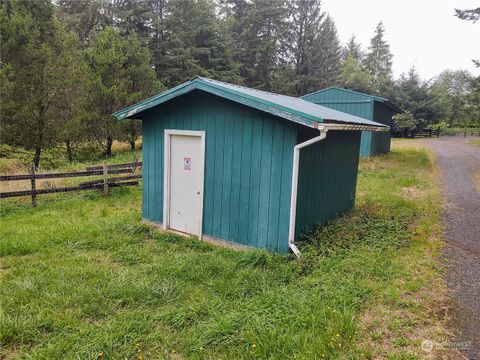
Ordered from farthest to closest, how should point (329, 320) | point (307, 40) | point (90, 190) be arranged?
point (307, 40) < point (90, 190) < point (329, 320)

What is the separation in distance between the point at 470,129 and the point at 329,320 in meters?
46.2

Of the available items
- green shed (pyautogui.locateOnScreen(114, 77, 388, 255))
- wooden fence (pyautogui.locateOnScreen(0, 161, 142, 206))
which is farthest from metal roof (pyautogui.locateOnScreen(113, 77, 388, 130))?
wooden fence (pyautogui.locateOnScreen(0, 161, 142, 206))

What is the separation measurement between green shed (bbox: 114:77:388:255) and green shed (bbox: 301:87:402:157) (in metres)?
10.4

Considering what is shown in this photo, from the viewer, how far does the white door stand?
20.7 feet

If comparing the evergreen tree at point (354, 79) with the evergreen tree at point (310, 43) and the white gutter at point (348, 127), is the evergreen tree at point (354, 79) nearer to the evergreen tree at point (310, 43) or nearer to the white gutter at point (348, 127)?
the evergreen tree at point (310, 43)

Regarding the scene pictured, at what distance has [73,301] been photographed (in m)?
3.96

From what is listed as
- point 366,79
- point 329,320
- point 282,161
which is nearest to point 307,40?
point 366,79

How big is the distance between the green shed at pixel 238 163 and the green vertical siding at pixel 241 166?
0.02 m

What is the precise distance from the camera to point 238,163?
5762mm

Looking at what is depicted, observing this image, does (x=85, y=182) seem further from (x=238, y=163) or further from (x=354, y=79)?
(x=354, y=79)

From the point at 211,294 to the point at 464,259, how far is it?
410cm

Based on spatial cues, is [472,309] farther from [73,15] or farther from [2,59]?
[73,15]

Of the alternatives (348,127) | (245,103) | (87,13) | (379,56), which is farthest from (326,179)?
(379,56)

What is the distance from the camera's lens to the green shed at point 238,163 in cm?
529
